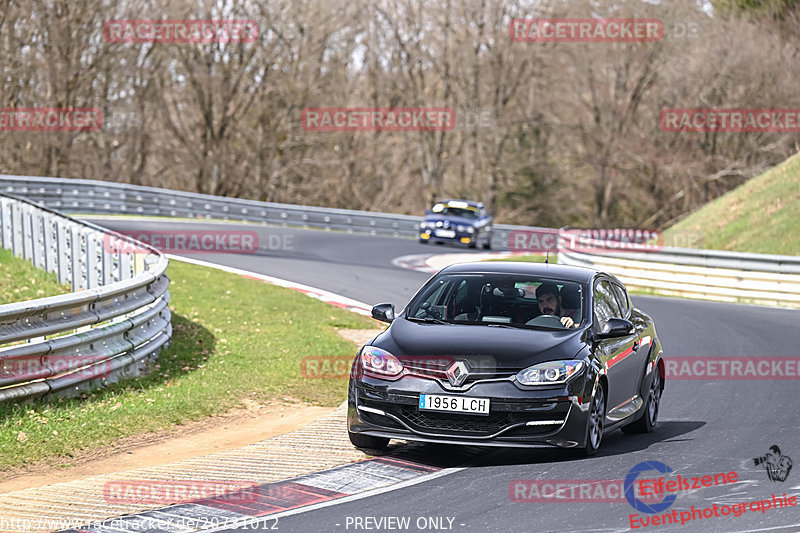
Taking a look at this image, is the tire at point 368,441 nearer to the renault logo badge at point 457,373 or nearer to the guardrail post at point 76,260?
the renault logo badge at point 457,373

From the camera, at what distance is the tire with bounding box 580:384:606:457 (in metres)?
7.94

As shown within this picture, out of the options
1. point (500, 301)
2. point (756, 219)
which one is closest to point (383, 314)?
point (500, 301)

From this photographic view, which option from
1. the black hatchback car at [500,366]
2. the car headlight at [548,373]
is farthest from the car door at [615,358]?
the car headlight at [548,373]

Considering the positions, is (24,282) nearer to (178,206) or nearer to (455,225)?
(178,206)

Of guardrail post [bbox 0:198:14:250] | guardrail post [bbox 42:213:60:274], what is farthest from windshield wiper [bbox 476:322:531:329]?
guardrail post [bbox 0:198:14:250]

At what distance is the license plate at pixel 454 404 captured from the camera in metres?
7.58

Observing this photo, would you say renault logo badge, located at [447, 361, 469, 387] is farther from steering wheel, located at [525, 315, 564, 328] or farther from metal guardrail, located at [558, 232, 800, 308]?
metal guardrail, located at [558, 232, 800, 308]

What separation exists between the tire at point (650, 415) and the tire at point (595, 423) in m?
1.11

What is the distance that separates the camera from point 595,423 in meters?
8.09

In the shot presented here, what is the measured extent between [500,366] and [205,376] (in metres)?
4.68

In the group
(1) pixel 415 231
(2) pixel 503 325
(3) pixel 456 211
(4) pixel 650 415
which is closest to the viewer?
(2) pixel 503 325

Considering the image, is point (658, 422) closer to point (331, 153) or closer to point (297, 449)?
point (297, 449)

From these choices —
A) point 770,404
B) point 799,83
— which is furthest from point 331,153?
point 770,404

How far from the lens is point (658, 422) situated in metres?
9.97
